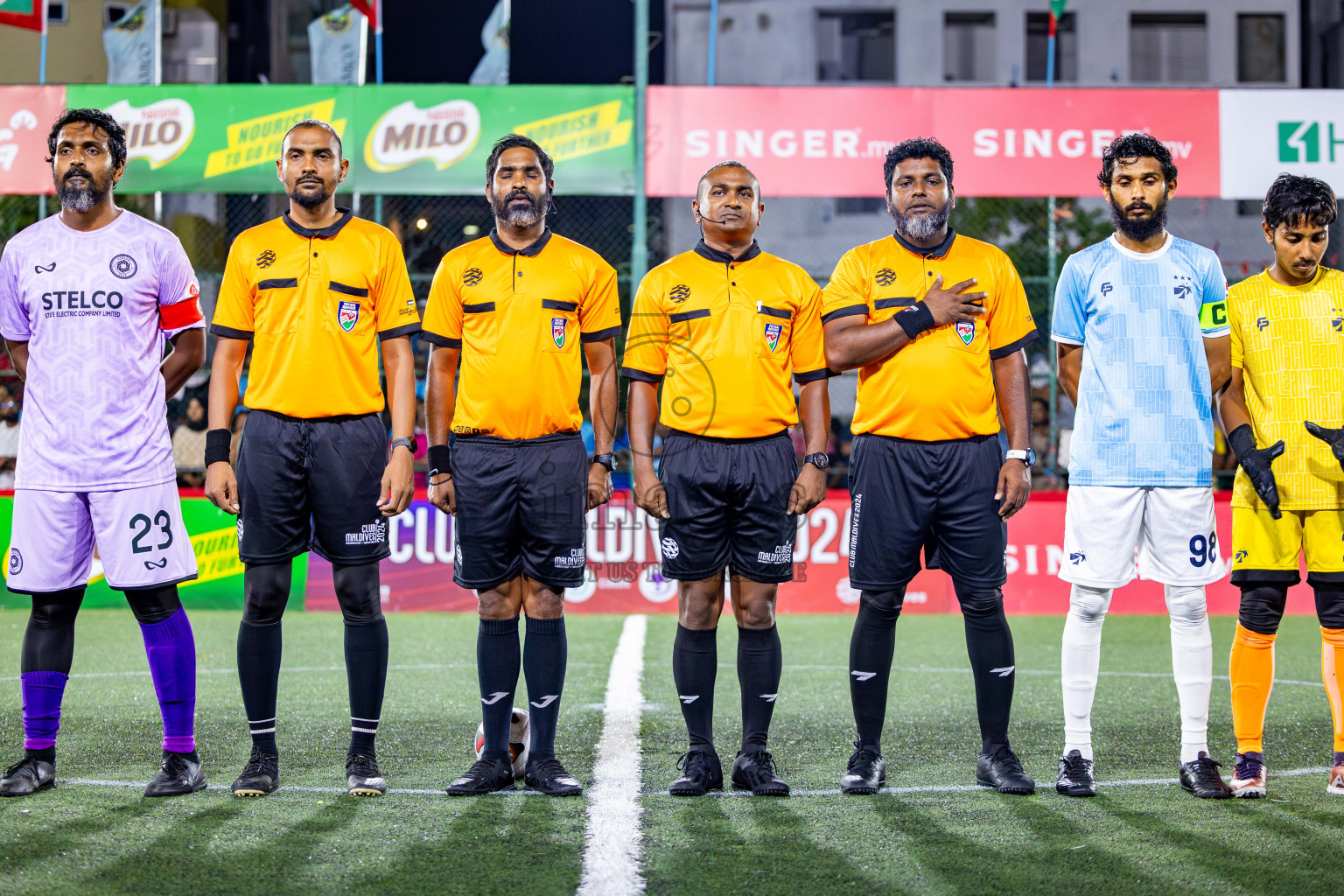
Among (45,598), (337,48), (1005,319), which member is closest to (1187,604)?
(1005,319)

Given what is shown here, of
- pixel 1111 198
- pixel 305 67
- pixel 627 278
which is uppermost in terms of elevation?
pixel 305 67

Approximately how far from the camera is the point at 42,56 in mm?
12734

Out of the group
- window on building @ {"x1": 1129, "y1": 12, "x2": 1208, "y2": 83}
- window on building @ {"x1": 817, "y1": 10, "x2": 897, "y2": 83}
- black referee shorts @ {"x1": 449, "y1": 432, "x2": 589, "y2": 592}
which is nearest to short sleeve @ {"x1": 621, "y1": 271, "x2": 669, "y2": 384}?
black referee shorts @ {"x1": 449, "y1": 432, "x2": 589, "y2": 592}

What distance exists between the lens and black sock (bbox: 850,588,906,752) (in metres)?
4.43

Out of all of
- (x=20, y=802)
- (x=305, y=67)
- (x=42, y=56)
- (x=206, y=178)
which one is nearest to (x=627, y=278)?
(x=206, y=178)

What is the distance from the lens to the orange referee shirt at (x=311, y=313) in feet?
13.9

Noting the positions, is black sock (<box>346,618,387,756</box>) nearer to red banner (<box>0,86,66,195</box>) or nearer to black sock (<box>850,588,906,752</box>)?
black sock (<box>850,588,906,752</box>)

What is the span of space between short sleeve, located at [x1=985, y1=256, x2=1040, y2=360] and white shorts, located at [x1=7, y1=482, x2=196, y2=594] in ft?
9.42

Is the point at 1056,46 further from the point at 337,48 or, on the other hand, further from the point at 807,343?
the point at 807,343

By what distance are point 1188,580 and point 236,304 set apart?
11.2 feet

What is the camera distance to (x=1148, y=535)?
174 inches

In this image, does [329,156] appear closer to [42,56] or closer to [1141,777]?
[1141,777]

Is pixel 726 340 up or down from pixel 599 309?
down

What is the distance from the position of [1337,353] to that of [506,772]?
3278 mm
